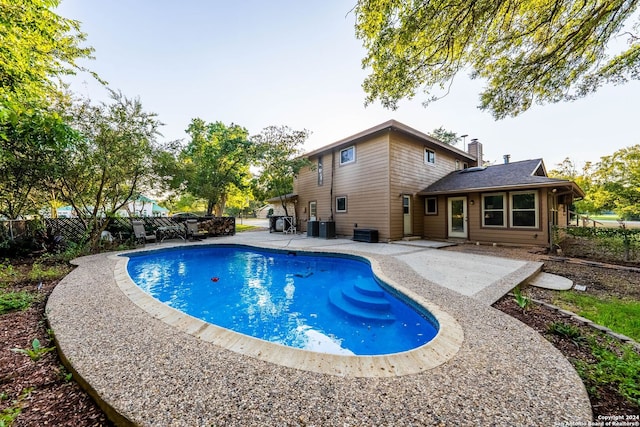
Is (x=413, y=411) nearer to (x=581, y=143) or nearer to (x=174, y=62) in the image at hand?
(x=174, y=62)

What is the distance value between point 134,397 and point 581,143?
26225mm

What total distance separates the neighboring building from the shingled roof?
0.03m

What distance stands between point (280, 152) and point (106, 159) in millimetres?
6939

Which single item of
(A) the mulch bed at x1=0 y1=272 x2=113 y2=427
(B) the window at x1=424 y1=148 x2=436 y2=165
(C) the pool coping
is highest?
(B) the window at x1=424 y1=148 x2=436 y2=165

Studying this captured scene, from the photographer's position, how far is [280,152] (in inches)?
476

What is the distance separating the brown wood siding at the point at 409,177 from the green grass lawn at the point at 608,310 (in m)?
6.04

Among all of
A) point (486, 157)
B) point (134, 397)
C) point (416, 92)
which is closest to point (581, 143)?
point (486, 157)

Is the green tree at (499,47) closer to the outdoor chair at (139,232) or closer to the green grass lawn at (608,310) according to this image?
the green grass lawn at (608,310)

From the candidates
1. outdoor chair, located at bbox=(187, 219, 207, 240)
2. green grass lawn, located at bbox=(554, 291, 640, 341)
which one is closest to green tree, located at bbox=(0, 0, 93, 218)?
outdoor chair, located at bbox=(187, 219, 207, 240)

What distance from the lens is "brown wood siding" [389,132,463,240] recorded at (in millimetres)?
9625

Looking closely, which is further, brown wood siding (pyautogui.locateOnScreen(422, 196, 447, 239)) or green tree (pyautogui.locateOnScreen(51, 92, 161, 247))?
brown wood siding (pyautogui.locateOnScreen(422, 196, 447, 239))

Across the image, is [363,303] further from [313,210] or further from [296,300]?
[313,210]

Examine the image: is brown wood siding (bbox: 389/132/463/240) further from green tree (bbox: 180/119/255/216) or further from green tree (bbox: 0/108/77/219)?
green tree (bbox: 0/108/77/219)

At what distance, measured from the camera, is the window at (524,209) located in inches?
317
